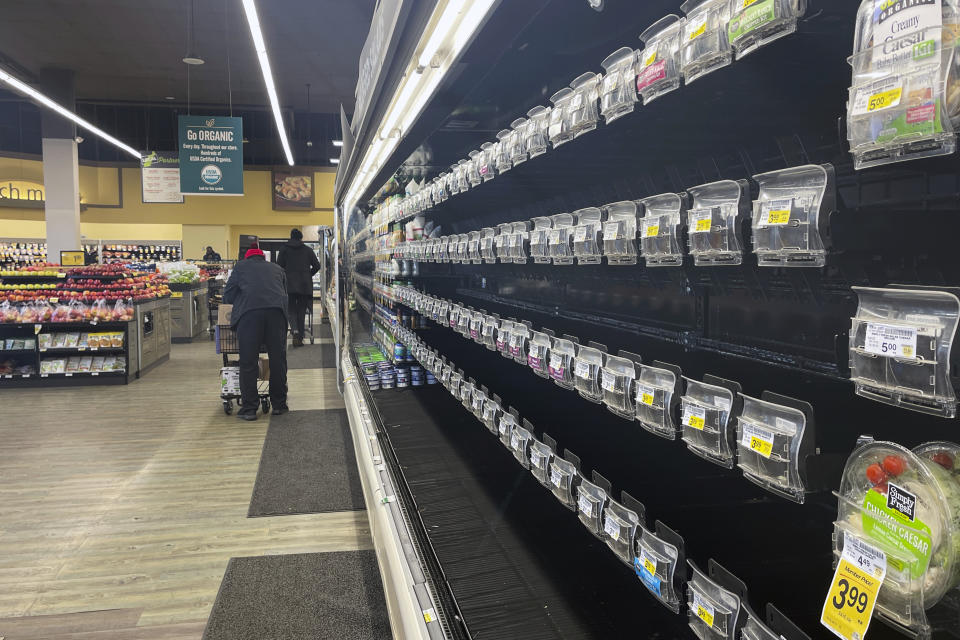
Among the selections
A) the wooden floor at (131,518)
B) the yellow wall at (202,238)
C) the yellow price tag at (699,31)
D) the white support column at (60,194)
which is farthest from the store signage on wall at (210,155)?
the yellow price tag at (699,31)

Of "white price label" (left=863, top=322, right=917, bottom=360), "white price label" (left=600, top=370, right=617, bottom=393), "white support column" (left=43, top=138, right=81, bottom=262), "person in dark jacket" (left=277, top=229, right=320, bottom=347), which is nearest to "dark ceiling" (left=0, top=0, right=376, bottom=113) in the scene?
"white support column" (left=43, top=138, right=81, bottom=262)

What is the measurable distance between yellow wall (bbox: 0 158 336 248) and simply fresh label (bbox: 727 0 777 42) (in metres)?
18.0

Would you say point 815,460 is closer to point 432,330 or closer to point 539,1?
point 539,1

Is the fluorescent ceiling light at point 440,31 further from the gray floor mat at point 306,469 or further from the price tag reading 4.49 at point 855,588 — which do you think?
the gray floor mat at point 306,469

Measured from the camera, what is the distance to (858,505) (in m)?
0.63

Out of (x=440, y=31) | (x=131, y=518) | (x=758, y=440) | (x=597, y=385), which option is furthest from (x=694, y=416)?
(x=131, y=518)

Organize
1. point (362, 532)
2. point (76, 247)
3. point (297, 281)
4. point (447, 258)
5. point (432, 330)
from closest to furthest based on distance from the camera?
point (447, 258) < point (362, 532) < point (432, 330) < point (297, 281) < point (76, 247)

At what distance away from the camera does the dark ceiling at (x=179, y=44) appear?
8.72 metres

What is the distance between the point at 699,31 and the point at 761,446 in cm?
51

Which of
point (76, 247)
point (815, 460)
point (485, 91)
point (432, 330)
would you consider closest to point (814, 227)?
point (815, 460)

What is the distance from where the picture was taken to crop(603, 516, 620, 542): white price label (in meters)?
1.15

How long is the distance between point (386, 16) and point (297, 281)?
23.7 feet

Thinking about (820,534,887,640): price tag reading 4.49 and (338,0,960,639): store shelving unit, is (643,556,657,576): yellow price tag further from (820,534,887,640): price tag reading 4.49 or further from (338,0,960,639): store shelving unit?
(820,534,887,640): price tag reading 4.49

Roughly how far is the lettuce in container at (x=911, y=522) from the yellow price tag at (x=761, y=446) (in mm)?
106
